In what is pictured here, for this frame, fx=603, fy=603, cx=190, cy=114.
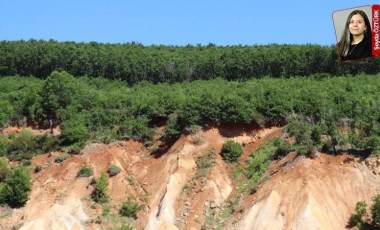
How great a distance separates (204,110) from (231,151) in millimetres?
4863

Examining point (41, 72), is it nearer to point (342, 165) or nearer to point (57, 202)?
point (57, 202)

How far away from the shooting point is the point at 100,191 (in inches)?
1991

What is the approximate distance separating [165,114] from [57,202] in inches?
578

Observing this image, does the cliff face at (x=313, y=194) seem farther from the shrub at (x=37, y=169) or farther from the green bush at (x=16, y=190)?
the shrub at (x=37, y=169)

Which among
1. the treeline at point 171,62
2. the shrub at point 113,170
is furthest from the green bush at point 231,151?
the treeline at point 171,62

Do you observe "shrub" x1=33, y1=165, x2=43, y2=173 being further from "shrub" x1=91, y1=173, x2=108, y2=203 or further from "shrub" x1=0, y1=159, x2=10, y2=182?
"shrub" x1=91, y1=173, x2=108, y2=203

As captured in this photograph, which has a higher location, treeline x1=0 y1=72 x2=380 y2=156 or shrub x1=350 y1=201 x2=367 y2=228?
treeline x1=0 y1=72 x2=380 y2=156

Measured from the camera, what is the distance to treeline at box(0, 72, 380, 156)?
49969mm

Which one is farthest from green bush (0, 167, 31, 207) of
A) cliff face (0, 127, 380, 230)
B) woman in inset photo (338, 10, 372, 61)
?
woman in inset photo (338, 10, 372, 61)

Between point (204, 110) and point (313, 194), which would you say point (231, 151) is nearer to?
point (204, 110)

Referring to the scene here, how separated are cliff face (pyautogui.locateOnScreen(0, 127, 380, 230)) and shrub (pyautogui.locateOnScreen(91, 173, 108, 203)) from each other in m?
0.59

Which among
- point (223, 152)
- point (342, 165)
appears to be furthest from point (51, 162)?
point (342, 165)

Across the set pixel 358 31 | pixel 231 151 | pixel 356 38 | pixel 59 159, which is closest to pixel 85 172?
pixel 59 159

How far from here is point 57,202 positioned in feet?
163
